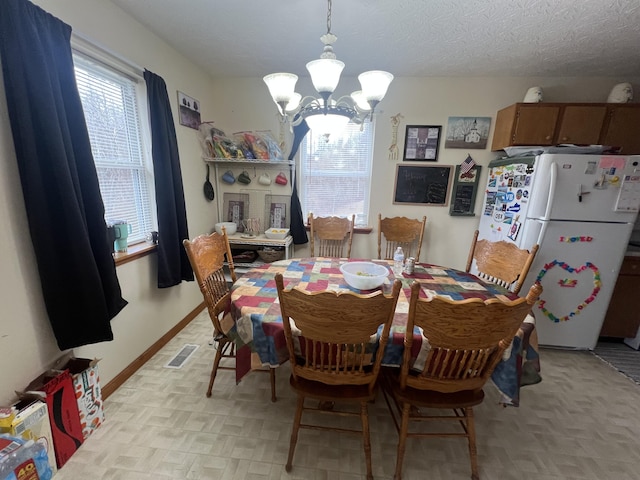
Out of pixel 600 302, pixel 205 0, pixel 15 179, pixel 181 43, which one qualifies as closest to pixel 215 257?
pixel 15 179

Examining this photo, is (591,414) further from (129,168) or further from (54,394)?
(129,168)

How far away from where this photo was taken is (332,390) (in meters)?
1.20

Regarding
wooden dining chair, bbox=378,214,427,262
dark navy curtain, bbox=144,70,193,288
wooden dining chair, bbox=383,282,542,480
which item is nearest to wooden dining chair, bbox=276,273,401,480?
wooden dining chair, bbox=383,282,542,480

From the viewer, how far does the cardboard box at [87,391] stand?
1.37 meters

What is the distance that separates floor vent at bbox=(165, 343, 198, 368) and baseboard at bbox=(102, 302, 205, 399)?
18 centimetres

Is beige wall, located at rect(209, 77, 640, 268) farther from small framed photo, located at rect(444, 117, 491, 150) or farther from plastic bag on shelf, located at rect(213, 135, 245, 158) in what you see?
plastic bag on shelf, located at rect(213, 135, 245, 158)

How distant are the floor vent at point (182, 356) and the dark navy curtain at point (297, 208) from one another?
1.46m

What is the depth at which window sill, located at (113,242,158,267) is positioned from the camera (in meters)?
1.71

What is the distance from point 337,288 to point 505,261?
3.73 ft

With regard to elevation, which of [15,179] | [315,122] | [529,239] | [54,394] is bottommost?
[54,394]

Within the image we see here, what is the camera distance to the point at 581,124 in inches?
89.0

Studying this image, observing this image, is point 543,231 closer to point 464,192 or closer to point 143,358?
point 464,192

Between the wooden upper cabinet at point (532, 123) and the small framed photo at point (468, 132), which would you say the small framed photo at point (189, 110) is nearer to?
the small framed photo at point (468, 132)

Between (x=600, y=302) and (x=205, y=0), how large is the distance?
3.60 m
